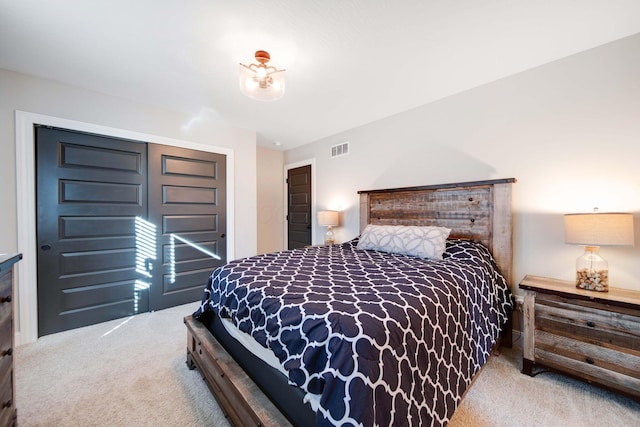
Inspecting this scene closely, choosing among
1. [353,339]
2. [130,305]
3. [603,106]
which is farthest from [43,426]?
[603,106]

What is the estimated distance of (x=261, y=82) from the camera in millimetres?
1886

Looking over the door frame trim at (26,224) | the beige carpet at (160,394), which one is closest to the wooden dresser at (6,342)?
the beige carpet at (160,394)

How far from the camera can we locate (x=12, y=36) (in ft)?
5.68

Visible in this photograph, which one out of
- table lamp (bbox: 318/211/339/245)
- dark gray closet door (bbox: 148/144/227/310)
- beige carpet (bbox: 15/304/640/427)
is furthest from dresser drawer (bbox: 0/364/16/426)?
table lamp (bbox: 318/211/339/245)

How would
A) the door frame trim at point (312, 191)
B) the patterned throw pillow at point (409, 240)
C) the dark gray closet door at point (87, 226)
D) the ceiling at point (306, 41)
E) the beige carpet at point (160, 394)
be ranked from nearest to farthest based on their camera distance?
the beige carpet at point (160, 394)
the ceiling at point (306, 41)
the patterned throw pillow at point (409, 240)
the dark gray closet door at point (87, 226)
the door frame trim at point (312, 191)

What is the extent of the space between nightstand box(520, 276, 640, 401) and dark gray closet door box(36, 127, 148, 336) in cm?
375

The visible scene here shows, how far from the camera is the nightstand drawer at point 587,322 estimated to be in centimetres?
144

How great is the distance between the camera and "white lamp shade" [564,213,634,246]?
1.53 meters

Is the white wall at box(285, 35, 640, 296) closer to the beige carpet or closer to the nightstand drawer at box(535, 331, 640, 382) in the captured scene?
the nightstand drawer at box(535, 331, 640, 382)

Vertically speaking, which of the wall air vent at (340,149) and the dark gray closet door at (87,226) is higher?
the wall air vent at (340,149)

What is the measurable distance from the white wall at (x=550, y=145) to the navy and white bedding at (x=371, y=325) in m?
0.70

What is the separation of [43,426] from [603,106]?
417 cm

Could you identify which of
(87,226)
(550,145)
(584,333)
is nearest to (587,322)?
(584,333)

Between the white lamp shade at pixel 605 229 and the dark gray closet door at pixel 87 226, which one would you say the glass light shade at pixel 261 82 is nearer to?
the dark gray closet door at pixel 87 226
